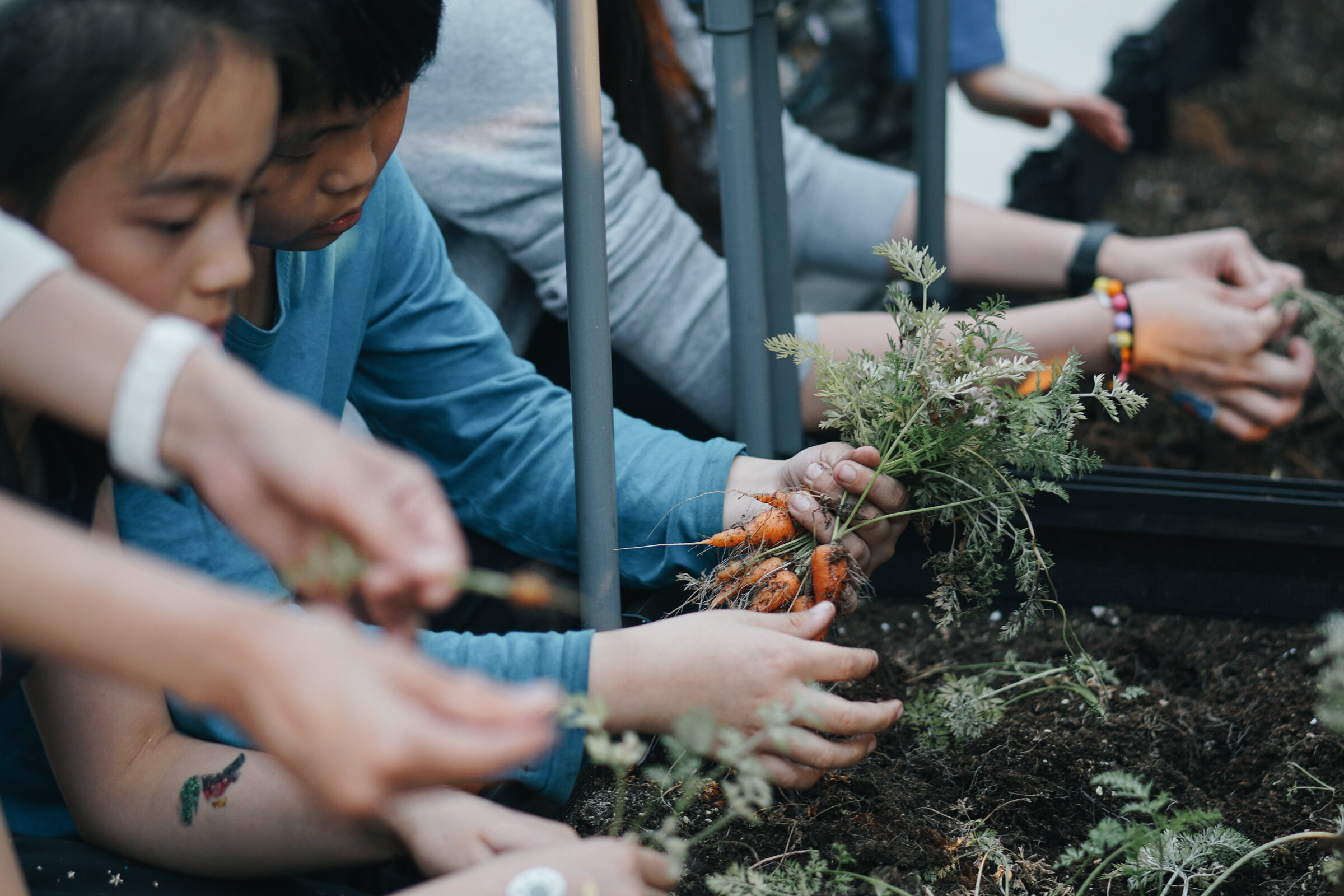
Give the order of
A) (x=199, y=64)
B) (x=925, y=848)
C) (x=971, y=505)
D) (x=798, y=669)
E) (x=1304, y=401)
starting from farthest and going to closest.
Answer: (x=1304, y=401) → (x=971, y=505) → (x=925, y=848) → (x=798, y=669) → (x=199, y=64)

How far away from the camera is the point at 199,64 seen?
794 millimetres

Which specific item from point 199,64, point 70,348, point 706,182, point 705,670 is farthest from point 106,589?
point 706,182

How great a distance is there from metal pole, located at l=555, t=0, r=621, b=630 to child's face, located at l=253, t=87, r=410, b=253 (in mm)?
184

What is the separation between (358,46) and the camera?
3.25 feet

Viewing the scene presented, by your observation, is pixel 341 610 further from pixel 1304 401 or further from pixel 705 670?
pixel 1304 401

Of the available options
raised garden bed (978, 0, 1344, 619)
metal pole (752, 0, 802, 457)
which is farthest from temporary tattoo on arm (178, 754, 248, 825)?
raised garden bed (978, 0, 1344, 619)

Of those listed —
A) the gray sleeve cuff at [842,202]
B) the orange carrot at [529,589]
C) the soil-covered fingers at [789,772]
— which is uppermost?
the orange carrot at [529,589]

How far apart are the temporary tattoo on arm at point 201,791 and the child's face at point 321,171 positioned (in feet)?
1.79

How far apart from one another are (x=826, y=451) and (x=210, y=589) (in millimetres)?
934

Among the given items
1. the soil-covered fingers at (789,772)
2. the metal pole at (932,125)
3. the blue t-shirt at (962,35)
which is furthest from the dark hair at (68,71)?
the blue t-shirt at (962,35)

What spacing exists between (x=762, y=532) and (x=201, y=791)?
678mm

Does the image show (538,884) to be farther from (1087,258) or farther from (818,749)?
(1087,258)

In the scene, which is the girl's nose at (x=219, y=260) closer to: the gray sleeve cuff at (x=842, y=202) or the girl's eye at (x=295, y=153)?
the girl's eye at (x=295, y=153)

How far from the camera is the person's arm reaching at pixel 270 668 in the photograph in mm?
491
